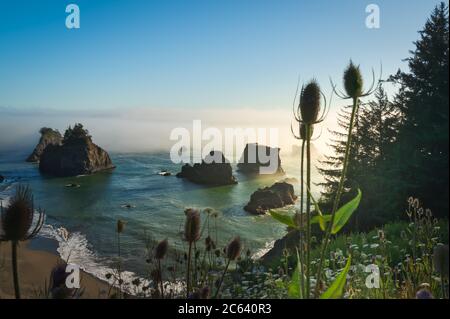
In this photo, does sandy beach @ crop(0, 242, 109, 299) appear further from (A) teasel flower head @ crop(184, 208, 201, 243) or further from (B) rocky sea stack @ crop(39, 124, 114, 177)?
(B) rocky sea stack @ crop(39, 124, 114, 177)

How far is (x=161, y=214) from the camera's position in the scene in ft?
115

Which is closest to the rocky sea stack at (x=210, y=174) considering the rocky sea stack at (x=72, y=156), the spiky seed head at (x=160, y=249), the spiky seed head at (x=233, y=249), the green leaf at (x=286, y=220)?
the rocky sea stack at (x=72, y=156)

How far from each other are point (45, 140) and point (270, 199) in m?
50.6

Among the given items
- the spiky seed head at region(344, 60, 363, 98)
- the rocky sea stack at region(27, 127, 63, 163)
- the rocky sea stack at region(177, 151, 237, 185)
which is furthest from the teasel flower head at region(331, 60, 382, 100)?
the rocky sea stack at region(27, 127, 63, 163)

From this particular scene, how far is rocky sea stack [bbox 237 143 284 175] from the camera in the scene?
73.2 m

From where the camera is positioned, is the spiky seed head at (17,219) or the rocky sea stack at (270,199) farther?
the rocky sea stack at (270,199)

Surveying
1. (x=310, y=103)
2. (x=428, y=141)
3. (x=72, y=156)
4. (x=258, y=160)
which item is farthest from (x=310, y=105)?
(x=258, y=160)

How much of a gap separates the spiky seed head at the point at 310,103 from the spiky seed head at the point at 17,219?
1830mm

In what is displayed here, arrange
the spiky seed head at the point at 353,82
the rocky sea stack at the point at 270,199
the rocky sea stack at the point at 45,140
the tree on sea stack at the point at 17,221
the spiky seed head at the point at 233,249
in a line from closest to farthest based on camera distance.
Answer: the tree on sea stack at the point at 17,221
the spiky seed head at the point at 353,82
the spiky seed head at the point at 233,249
the rocky sea stack at the point at 270,199
the rocky sea stack at the point at 45,140

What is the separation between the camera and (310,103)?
8.30 feet

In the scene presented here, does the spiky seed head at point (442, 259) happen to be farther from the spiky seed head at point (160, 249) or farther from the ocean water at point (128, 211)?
the ocean water at point (128, 211)

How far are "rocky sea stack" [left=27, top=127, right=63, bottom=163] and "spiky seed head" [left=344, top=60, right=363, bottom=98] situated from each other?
74212 mm

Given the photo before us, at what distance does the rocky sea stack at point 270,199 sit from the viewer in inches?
1609
